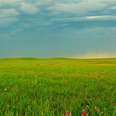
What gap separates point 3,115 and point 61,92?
197cm

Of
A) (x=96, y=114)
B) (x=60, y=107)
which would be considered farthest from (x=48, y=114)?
(x=96, y=114)

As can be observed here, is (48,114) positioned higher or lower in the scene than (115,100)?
higher

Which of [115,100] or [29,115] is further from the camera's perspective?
[115,100]

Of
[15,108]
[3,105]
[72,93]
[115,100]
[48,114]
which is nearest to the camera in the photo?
[48,114]

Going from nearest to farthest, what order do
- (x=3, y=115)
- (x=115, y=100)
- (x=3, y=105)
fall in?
(x=3, y=115), (x=3, y=105), (x=115, y=100)

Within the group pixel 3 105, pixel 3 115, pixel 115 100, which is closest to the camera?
pixel 3 115

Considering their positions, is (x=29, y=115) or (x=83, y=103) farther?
(x=83, y=103)

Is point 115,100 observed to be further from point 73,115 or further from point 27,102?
point 27,102

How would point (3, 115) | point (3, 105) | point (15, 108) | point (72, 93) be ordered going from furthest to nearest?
point (72, 93)
point (3, 105)
point (15, 108)
point (3, 115)

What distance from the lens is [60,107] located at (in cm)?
257

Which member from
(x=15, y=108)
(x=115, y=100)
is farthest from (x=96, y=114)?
(x=15, y=108)

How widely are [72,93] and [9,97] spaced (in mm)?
1840

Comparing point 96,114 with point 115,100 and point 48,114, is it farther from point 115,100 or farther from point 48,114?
point 115,100

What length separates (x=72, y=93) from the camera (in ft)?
12.5
